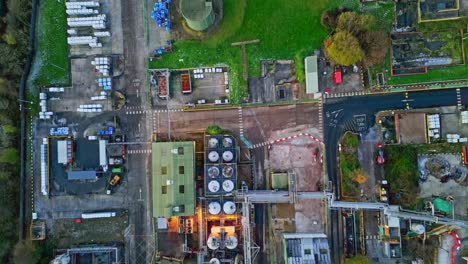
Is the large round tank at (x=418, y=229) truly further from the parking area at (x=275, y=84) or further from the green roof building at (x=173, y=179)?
the green roof building at (x=173, y=179)

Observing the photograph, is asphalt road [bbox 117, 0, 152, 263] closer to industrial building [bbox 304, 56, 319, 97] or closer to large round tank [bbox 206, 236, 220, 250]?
large round tank [bbox 206, 236, 220, 250]

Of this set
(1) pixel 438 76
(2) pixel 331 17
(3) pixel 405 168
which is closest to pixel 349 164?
(3) pixel 405 168

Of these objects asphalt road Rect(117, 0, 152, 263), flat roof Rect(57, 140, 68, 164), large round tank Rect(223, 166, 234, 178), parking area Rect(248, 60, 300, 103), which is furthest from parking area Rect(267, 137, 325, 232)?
flat roof Rect(57, 140, 68, 164)

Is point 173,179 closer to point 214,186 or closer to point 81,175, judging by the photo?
point 214,186

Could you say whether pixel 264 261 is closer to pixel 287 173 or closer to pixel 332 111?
pixel 287 173

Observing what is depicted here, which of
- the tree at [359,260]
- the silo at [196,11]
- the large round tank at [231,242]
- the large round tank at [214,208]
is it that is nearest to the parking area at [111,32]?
the silo at [196,11]

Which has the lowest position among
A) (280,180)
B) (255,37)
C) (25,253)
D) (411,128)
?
(25,253)
